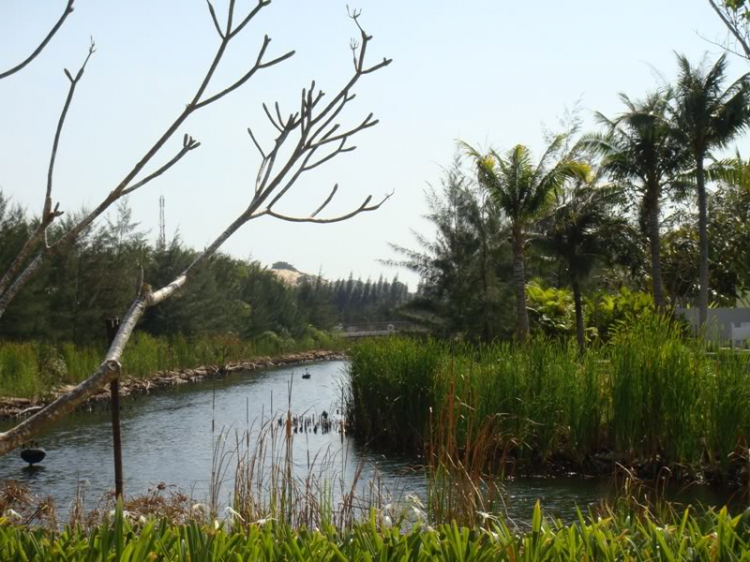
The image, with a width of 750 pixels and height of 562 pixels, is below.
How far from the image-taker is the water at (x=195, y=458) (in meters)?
10.3

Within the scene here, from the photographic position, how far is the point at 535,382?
40.8ft

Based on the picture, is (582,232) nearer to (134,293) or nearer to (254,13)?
(134,293)

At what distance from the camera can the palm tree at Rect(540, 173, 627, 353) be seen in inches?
1056

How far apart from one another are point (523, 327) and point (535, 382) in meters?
12.7

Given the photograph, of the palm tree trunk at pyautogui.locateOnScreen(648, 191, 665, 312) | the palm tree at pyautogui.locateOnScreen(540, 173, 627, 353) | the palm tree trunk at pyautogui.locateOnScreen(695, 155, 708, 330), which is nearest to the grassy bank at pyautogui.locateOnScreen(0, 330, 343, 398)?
the palm tree at pyautogui.locateOnScreen(540, 173, 627, 353)

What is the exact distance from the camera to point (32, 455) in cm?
1359

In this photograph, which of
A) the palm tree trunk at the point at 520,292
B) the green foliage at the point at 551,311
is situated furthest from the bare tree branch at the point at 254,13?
the green foliage at the point at 551,311

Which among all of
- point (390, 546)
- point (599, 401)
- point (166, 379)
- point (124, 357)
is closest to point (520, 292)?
point (166, 379)

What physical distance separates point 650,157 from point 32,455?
1926 cm

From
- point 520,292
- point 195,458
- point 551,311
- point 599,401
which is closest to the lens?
point 599,401

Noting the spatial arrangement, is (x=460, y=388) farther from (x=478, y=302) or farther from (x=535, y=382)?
(x=478, y=302)

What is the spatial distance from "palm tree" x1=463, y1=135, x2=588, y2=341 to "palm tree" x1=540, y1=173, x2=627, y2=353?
1258mm

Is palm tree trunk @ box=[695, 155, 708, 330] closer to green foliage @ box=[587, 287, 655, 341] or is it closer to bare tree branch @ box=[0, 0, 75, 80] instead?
green foliage @ box=[587, 287, 655, 341]

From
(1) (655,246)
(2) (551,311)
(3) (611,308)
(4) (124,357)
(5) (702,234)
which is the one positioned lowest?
(4) (124,357)
